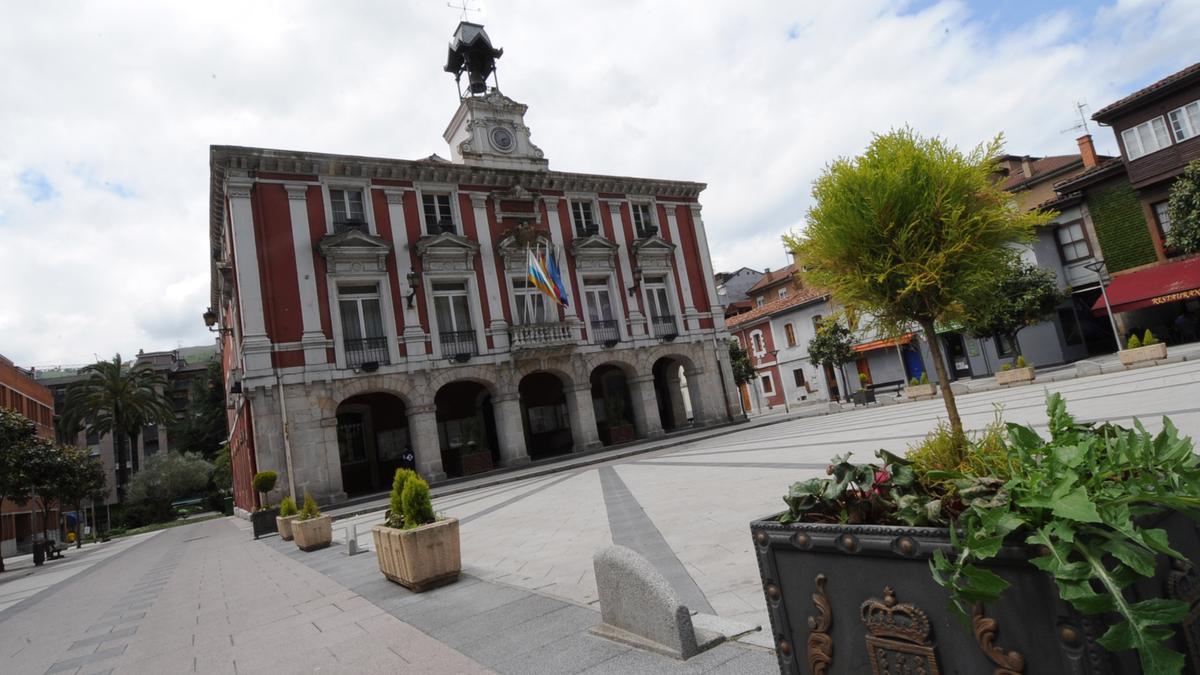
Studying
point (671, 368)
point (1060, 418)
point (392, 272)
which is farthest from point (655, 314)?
point (1060, 418)

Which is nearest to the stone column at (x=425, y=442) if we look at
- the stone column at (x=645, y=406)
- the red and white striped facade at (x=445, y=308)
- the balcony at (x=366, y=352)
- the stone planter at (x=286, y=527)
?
the red and white striped facade at (x=445, y=308)

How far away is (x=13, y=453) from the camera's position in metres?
16.9

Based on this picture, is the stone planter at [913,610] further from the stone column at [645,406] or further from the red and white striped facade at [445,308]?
the stone column at [645,406]

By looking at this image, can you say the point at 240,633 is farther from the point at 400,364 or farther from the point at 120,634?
the point at 400,364

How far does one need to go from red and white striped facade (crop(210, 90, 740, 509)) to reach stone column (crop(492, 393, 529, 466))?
6 centimetres

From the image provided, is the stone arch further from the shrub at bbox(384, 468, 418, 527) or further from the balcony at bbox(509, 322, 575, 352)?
the shrub at bbox(384, 468, 418, 527)

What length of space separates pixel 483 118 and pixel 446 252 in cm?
724

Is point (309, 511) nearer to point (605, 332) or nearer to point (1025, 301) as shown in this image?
point (605, 332)

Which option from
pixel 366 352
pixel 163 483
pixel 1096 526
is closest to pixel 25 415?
pixel 163 483

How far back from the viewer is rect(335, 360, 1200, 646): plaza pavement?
16.5 ft

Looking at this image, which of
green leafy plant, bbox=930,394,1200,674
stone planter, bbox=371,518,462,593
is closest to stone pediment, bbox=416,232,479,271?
stone planter, bbox=371,518,462,593

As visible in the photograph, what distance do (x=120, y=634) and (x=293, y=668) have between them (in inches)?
147

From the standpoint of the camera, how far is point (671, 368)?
28938mm

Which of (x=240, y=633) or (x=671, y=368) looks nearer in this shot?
(x=240, y=633)
